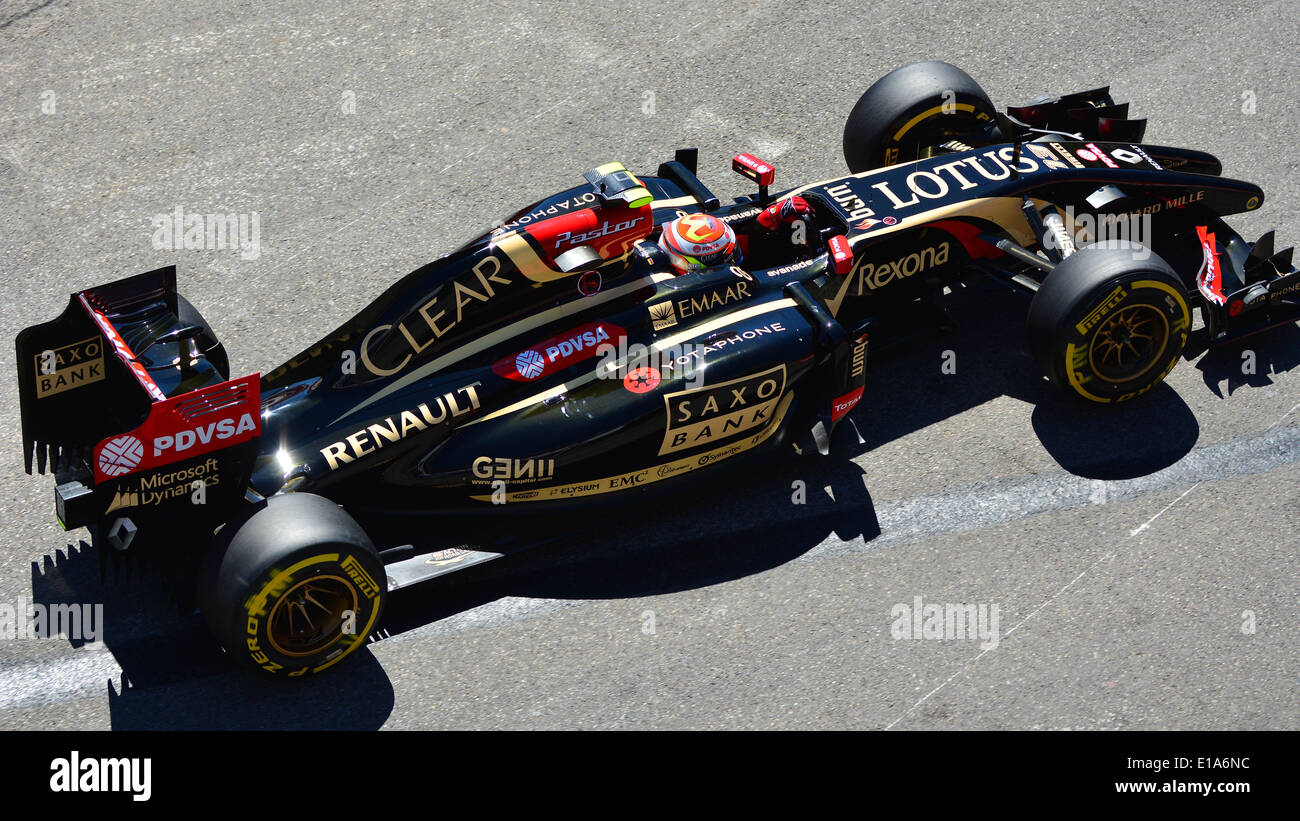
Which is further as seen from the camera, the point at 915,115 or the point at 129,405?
the point at 915,115

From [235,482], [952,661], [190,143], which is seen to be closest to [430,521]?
[235,482]

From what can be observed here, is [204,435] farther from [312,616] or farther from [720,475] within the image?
[720,475]

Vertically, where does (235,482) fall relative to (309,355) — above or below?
below

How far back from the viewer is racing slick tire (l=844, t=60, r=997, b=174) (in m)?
9.11

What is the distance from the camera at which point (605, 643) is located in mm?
6953

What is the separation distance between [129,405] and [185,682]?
4.45 feet

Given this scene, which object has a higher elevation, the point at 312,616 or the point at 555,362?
the point at 555,362

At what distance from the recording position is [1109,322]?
7789 mm

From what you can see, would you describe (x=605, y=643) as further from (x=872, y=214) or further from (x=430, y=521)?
(x=872, y=214)

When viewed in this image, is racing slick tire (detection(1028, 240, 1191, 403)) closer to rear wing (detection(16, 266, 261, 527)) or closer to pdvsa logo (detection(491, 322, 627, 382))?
pdvsa logo (detection(491, 322, 627, 382))

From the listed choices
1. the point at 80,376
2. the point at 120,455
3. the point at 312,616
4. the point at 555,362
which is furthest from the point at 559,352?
the point at 80,376

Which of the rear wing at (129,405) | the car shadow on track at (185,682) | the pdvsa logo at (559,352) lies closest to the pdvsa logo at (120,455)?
the rear wing at (129,405)

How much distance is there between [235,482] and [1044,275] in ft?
16.3

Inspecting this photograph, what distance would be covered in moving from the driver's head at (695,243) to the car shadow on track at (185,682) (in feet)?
8.86
